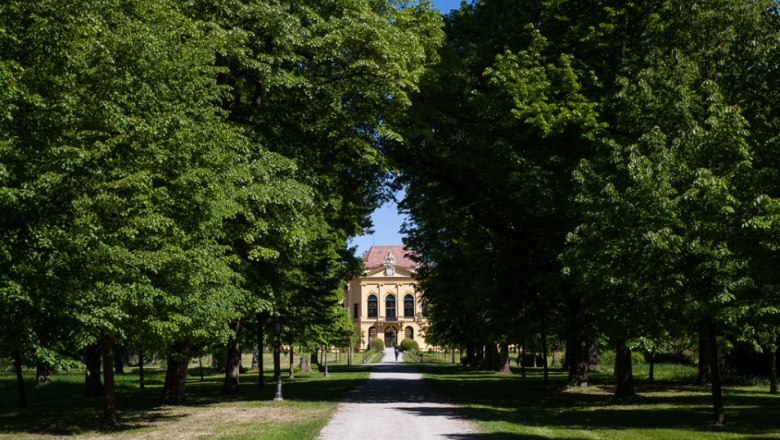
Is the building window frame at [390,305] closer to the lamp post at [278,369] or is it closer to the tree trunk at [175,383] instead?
the lamp post at [278,369]

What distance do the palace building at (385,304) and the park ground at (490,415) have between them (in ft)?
278

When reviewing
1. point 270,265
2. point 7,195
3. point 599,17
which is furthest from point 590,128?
point 7,195

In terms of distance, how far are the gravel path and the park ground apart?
424 mm

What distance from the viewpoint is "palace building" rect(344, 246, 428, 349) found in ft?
369

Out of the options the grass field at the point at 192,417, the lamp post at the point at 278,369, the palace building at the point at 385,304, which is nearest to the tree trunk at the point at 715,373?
the grass field at the point at 192,417

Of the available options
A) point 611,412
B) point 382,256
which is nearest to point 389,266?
point 382,256

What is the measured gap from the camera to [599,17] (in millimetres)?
20719

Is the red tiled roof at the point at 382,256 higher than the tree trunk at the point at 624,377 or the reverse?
higher

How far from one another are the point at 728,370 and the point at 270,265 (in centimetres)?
2275

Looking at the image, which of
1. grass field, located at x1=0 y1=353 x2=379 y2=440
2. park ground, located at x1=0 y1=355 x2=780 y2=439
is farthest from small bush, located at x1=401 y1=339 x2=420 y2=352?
grass field, located at x1=0 y1=353 x2=379 y2=440

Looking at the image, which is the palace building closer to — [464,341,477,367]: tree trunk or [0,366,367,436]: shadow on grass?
[464,341,477,367]: tree trunk

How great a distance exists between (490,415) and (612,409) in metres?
4.07

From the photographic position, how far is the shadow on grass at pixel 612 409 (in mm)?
15266

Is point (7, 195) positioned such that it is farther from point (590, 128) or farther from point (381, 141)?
point (590, 128)
